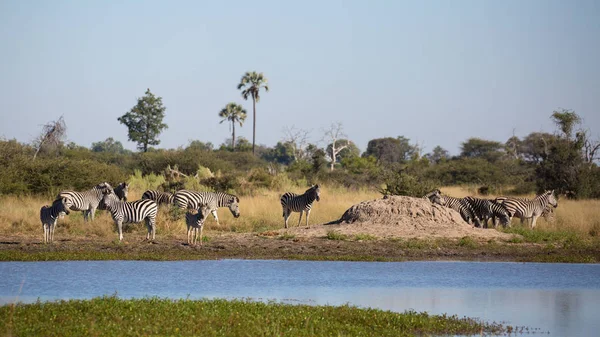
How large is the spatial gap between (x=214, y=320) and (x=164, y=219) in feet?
46.0

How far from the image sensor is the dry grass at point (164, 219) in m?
24.0

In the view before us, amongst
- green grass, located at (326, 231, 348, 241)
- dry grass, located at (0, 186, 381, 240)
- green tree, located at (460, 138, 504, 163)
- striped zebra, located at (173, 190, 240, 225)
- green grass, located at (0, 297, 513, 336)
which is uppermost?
green tree, located at (460, 138, 504, 163)

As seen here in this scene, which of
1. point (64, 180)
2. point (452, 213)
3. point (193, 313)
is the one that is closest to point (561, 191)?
point (452, 213)

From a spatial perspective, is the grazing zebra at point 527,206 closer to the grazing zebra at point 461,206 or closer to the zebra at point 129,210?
the grazing zebra at point 461,206

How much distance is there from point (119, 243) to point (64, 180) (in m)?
12.5

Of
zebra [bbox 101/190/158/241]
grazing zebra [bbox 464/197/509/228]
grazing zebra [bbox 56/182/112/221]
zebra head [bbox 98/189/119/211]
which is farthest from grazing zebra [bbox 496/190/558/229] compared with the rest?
grazing zebra [bbox 56/182/112/221]

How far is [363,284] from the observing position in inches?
650

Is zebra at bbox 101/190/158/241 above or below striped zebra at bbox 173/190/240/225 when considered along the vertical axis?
below

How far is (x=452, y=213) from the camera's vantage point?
82.3 ft

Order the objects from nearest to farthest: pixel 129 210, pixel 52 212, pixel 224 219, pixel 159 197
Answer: pixel 52 212
pixel 129 210
pixel 159 197
pixel 224 219

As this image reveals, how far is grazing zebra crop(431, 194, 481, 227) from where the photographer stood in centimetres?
2656

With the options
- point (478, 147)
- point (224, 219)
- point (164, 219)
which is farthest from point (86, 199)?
point (478, 147)

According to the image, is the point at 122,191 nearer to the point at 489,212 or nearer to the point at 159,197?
the point at 159,197

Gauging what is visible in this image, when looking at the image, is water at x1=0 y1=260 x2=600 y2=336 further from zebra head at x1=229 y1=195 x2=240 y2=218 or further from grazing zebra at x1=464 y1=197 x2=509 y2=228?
zebra head at x1=229 y1=195 x2=240 y2=218
